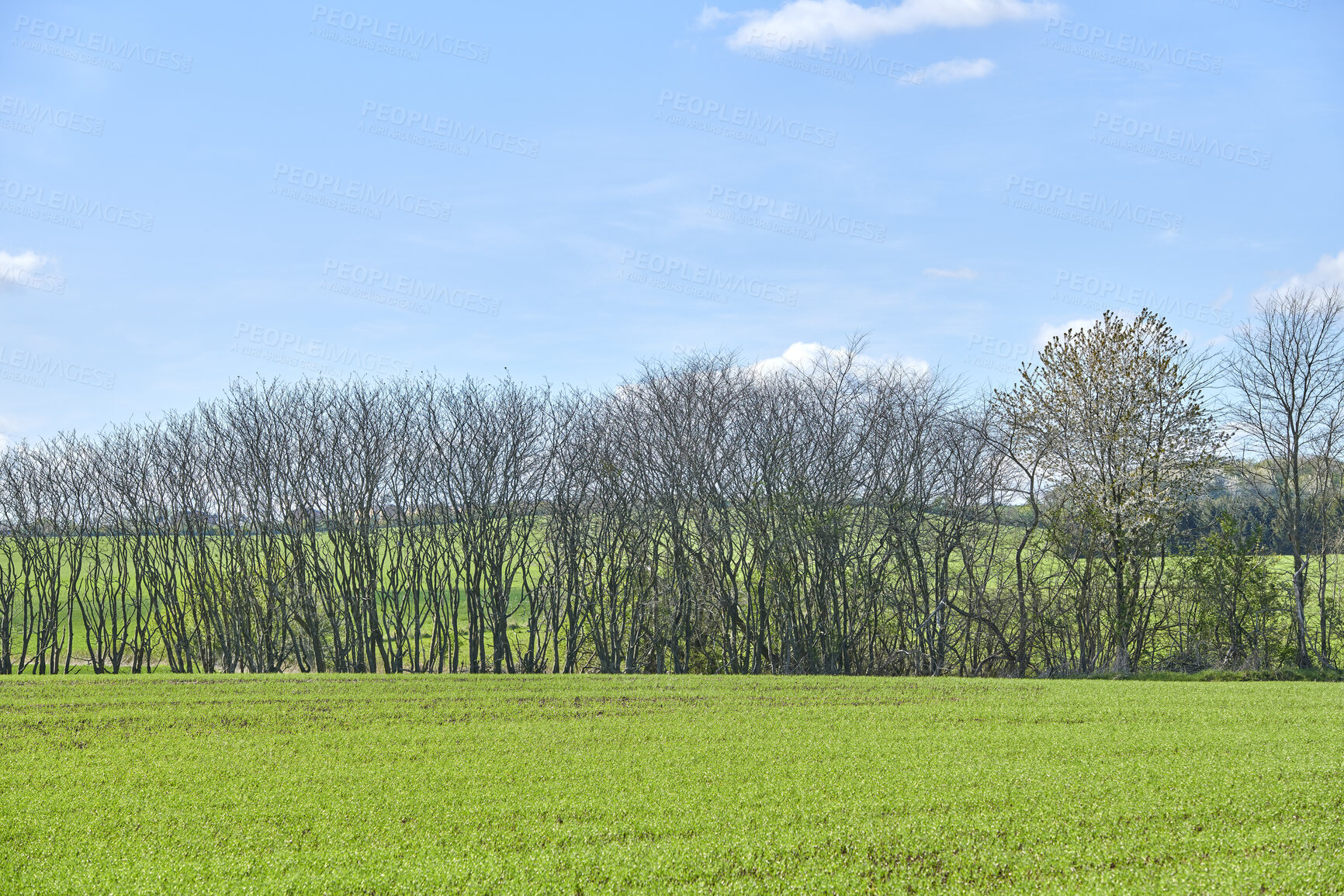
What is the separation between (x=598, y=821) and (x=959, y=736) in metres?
6.51

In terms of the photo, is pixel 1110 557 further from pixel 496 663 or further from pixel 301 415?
pixel 301 415

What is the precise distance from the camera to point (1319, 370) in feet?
Result: 83.8

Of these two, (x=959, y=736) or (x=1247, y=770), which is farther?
(x=959, y=736)

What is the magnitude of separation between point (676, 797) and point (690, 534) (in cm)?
2145

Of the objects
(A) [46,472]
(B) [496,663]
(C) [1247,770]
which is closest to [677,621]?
(B) [496,663]

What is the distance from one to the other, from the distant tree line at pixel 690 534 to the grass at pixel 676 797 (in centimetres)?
1267

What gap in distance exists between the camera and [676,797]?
9.04m

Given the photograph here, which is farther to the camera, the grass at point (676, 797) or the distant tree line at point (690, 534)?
the distant tree line at point (690, 534)

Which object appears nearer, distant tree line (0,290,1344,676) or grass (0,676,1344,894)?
grass (0,676,1344,894)

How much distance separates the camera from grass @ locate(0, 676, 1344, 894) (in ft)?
23.2

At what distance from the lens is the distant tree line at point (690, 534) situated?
2639 centimetres

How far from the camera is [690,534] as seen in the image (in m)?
30.5

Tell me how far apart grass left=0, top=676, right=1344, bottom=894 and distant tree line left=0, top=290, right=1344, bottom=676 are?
1267 cm

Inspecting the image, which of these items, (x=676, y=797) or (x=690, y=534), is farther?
(x=690, y=534)
